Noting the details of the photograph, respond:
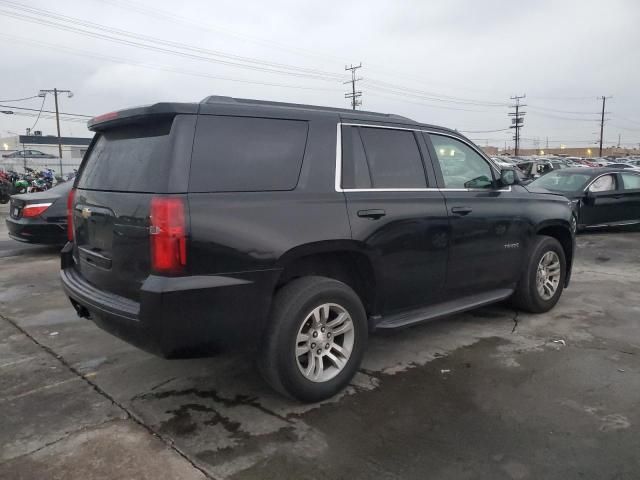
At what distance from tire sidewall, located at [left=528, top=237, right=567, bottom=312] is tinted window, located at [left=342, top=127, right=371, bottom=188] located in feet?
7.42

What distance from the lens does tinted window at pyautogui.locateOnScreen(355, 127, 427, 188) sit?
3881 mm

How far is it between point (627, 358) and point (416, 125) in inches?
99.5

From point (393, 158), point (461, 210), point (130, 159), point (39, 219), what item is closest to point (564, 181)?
point (461, 210)

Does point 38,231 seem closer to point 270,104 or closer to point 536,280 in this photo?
point 270,104

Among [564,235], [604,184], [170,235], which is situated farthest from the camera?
[604,184]

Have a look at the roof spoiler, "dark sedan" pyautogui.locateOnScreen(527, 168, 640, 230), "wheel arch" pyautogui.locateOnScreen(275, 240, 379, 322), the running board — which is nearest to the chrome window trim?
"wheel arch" pyautogui.locateOnScreen(275, 240, 379, 322)

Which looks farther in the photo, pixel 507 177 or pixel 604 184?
pixel 604 184

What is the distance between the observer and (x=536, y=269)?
5141 mm

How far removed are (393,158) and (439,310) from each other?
1260 millimetres

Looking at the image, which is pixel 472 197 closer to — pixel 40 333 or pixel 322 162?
pixel 322 162

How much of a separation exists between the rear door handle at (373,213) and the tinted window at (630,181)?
9.66 metres

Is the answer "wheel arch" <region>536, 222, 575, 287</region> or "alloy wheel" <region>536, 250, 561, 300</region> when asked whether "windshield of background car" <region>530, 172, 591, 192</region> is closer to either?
"wheel arch" <region>536, 222, 575, 287</region>

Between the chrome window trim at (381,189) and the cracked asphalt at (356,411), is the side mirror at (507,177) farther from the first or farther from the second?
the cracked asphalt at (356,411)

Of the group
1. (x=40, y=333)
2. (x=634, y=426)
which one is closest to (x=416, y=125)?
(x=634, y=426)
